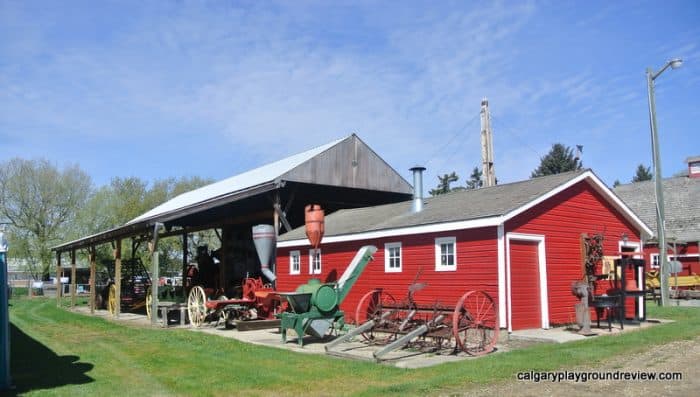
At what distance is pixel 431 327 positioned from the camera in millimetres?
10641

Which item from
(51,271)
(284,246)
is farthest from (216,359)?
(51,271)

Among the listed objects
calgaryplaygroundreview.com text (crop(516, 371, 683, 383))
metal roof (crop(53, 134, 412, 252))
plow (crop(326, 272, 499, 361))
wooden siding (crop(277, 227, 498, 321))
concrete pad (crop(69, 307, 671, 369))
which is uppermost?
metal roof (crop(53, 134, 412, 252))

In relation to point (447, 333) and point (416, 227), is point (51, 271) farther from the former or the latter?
point (447, 333)

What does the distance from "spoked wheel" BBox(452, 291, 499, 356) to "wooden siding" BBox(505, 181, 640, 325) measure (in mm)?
1783

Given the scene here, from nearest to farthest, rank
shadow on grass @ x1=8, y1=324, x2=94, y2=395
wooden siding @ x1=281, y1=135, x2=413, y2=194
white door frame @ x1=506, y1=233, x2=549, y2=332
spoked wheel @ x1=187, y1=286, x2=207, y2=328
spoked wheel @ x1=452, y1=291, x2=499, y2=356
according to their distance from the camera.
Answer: shadow on grass @ x1=8, y1=324, x2=94, y2=395 → spoked wheel @ x1=452, y1=291, x2=499, y2=356 → white door frame @ x1=506, y1=233, x2=549, y2=332 → spoked wheel @ x1=187, y1=286, x2=207, y2=328 → wooden siding @ x1=281, y1=135, x2=413, y2=194

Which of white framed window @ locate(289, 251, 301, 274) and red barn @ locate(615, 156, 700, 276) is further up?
red barn @ locate(615, 156, 700, 276)

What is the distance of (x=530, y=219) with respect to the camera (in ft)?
44.2

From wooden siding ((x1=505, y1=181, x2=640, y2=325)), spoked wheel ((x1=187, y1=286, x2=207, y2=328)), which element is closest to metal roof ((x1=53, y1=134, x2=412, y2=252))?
spoked wheel ((x1=187, y1=286, x2=207, y2=328))

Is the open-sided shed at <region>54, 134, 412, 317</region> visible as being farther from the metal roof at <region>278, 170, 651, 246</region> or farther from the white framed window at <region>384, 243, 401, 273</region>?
the white framed window at <region>384, 243, 401, 273</region>

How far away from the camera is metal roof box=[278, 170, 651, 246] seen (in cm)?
1301

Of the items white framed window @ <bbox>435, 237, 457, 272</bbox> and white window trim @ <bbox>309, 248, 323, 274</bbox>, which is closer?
white framed window @ <bbox>435, 237, 457, 272</bbox>

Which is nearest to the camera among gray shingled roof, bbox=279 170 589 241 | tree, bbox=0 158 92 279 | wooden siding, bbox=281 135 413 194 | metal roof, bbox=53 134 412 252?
gray shingled roof, bbox=279 170 589 241

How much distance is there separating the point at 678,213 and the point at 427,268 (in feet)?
75.7

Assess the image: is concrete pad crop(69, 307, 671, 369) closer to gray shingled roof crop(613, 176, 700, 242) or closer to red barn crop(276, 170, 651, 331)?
red barn crop(276, 170, 651, 331)
